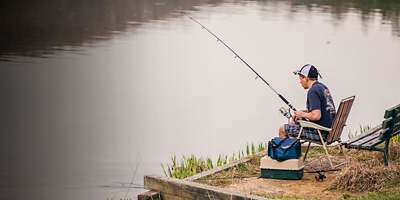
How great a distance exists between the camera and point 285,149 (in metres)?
9.18

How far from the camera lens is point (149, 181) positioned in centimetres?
891

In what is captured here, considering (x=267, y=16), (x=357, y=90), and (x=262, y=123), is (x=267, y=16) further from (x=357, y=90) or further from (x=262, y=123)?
(x=262, y=123)

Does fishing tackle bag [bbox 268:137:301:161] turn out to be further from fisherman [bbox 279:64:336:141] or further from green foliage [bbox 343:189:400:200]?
green foliage [bbox 343:189:400:200]

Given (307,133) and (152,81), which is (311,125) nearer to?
(307,133)

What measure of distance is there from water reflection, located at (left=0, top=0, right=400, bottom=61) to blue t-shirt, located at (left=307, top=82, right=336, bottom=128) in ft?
46.3

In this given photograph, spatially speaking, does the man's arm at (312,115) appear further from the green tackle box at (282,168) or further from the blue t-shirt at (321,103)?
the green tackle box at (282,168)

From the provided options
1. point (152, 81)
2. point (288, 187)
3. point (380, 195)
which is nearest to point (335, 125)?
point (288, 187)

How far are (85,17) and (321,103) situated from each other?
2237 centimetres

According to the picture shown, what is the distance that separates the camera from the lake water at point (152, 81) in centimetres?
1352

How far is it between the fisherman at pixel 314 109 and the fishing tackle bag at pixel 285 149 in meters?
0.29

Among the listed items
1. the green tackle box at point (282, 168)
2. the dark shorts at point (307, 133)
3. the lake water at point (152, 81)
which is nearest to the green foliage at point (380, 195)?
the green tackle box at point (282, 168)

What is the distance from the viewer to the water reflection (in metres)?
25.9

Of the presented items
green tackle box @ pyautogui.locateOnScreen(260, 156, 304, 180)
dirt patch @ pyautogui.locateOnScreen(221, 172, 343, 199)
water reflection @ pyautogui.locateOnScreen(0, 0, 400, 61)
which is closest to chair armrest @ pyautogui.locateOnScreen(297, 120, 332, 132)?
green tackle box @ pyautogui.locateOnScreen(260, 156, 304, 180)

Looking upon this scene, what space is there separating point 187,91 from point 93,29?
9.64 m
